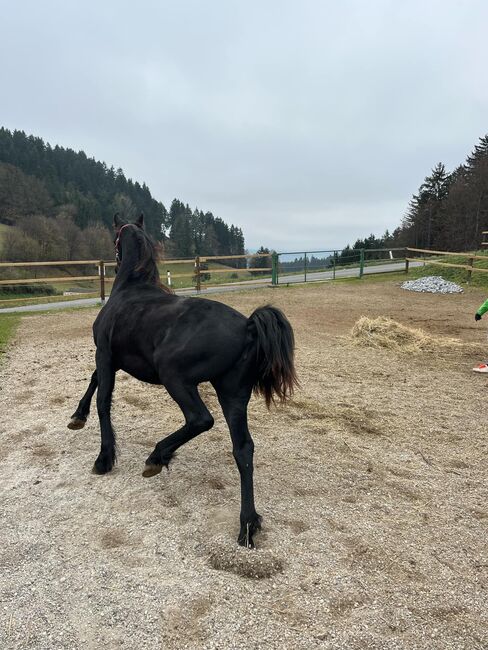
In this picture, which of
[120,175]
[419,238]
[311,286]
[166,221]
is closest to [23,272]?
[311,286]

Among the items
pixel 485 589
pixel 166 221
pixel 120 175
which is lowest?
pixel 485 589

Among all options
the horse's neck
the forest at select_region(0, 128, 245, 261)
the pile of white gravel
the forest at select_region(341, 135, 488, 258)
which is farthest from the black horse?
the forest at select_region(0, 128, 245, 261)

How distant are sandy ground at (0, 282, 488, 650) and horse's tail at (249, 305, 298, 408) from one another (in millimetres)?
988

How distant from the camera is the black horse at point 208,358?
9.13ft

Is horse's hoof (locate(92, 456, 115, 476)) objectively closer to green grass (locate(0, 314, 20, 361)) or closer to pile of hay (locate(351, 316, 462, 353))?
green grass (locate(0, 314, 20, 361))

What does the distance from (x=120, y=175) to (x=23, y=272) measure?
208 ft

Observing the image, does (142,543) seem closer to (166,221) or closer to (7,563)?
(7,563)

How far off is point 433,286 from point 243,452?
55.8ft

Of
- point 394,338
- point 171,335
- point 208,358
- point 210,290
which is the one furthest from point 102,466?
point 210,290

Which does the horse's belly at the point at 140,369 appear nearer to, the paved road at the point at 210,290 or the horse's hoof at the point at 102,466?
the horse's hoof at the point at 102,466

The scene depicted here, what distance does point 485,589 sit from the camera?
88.7 inches

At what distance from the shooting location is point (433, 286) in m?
17.5

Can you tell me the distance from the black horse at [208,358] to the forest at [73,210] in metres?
49.4

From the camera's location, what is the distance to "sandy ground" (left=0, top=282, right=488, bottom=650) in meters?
2.00
